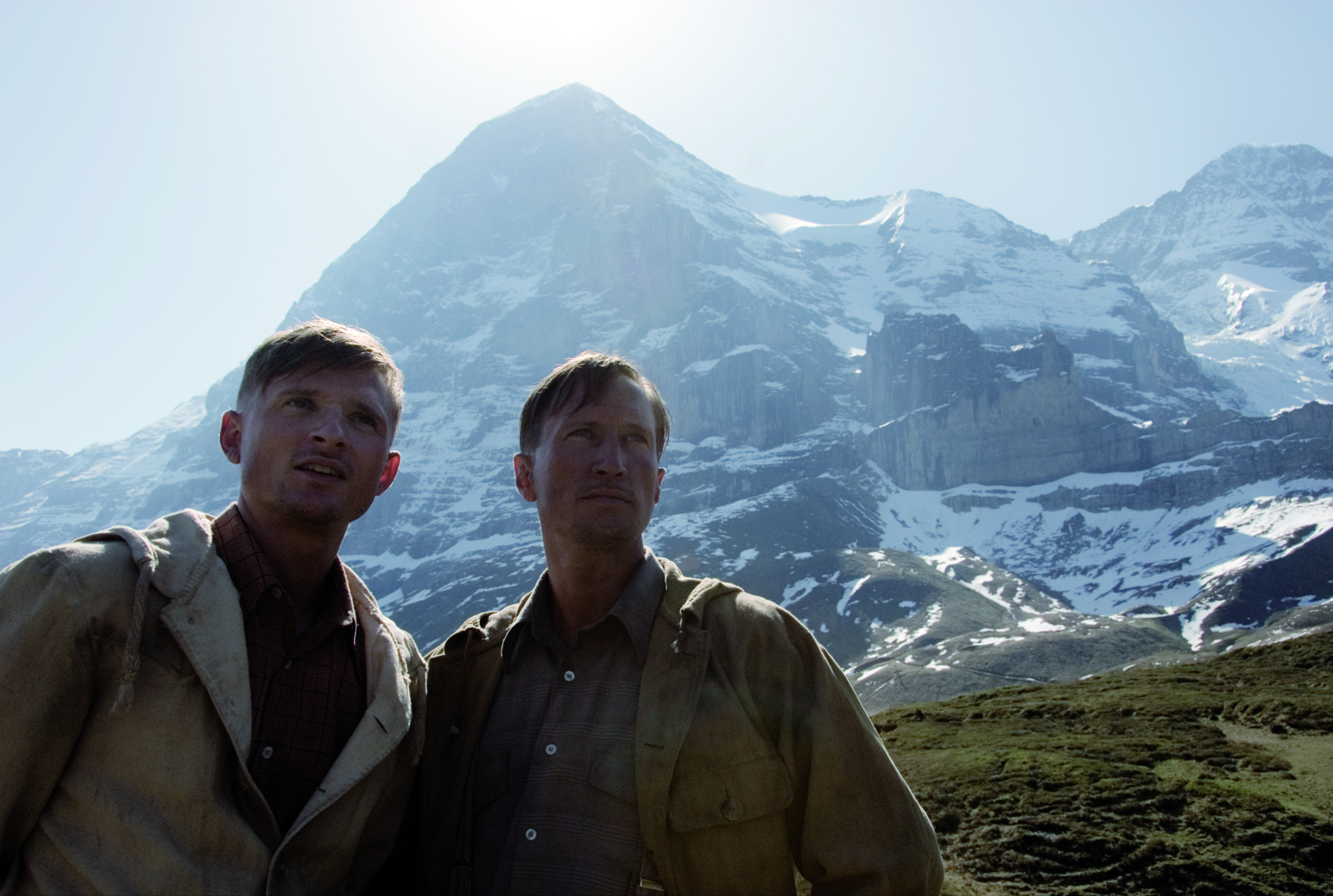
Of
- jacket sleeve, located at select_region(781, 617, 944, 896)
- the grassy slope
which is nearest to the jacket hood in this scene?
jacket sleeve, located at select_region(781, 617, 944, 896)

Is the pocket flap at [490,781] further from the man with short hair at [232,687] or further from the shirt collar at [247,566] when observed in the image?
the shirt collar at [247,566]

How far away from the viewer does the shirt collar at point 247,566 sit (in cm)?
375

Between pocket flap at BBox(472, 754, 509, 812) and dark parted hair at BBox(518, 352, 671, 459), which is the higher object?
dark parted hair at BBox(518, 352, 671, 459)

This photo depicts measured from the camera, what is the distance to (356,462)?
4.17m

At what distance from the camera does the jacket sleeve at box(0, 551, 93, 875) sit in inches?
114

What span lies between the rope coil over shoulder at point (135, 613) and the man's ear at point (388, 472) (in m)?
1.29

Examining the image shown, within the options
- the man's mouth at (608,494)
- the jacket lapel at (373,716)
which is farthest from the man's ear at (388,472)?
the man's mouth at (608,494)

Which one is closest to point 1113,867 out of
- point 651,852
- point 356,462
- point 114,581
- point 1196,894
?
point 1196,894

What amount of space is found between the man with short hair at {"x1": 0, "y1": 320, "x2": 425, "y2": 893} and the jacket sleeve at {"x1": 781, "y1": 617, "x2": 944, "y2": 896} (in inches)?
72.1

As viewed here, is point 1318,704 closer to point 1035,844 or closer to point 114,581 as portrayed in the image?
point 1035,844

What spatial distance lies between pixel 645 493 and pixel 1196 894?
12526mm

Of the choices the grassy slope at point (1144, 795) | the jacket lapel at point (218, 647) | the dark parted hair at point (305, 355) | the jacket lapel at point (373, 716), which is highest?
the dark parted hair at point (305, 355)

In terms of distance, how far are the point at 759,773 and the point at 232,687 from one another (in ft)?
7.30

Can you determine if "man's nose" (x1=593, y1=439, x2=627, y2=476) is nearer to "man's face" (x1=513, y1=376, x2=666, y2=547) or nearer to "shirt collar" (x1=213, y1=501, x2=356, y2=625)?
"man's face" (x1=513, y1=376, x2=666, y2=547)
